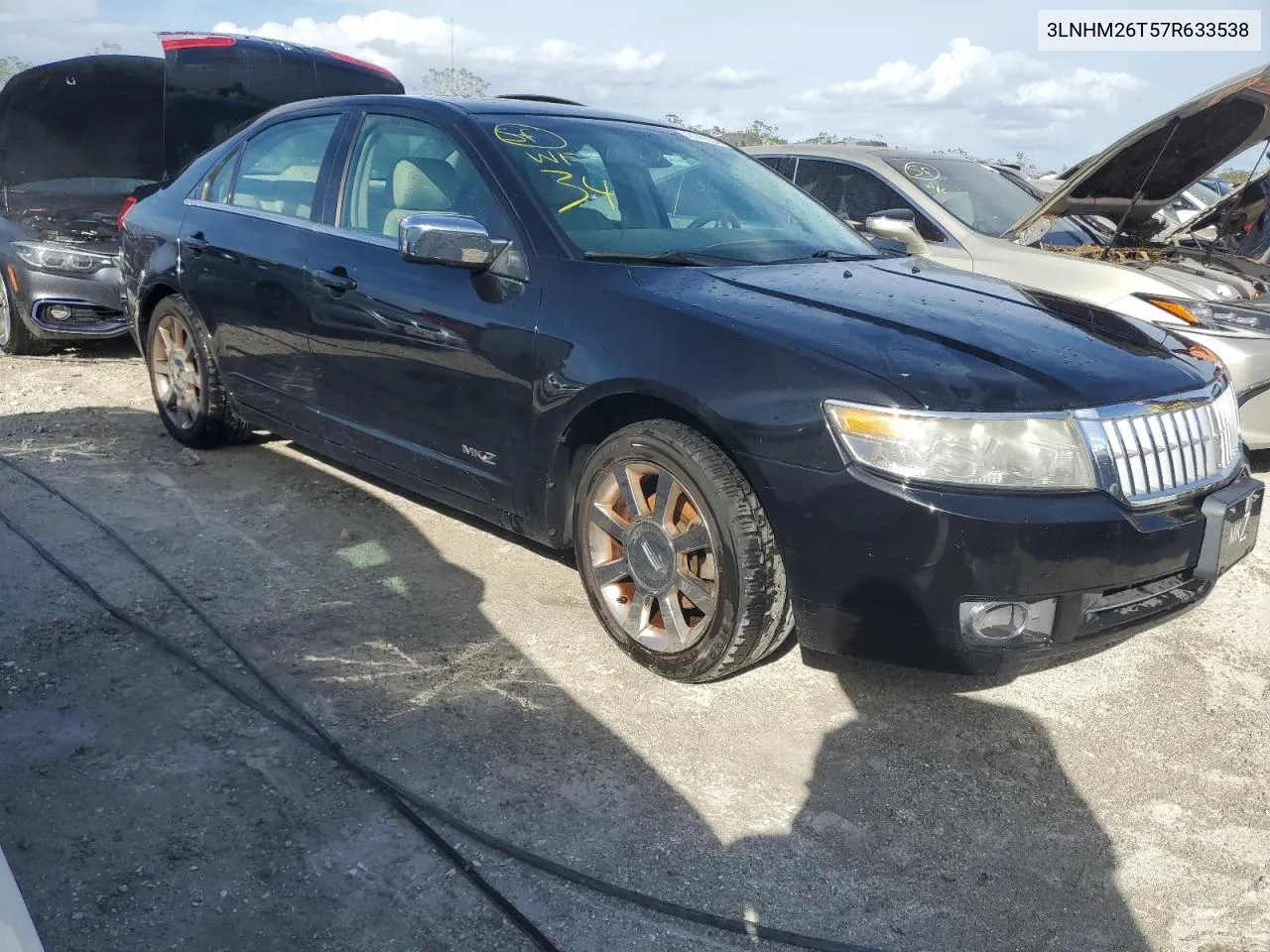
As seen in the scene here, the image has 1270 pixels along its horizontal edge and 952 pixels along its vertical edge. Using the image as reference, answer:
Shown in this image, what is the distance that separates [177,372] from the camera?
5.43m

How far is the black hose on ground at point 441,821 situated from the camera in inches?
90.9

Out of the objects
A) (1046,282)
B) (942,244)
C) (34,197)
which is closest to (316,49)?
(34,197)

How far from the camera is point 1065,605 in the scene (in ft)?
9.27

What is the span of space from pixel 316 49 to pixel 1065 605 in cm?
722

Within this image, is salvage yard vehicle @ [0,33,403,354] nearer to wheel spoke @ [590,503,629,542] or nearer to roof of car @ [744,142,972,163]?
roof of car @ [744,142,972,163]

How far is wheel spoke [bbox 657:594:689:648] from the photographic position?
328cm

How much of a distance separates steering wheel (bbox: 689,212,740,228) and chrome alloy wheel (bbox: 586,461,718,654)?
1.10 m

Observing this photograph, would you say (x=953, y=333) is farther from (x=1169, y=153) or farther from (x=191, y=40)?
(x=191, y=40)

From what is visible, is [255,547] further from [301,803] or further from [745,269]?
[745,269]

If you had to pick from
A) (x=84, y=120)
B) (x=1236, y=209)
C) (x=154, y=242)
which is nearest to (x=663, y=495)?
(x=154, y=242)

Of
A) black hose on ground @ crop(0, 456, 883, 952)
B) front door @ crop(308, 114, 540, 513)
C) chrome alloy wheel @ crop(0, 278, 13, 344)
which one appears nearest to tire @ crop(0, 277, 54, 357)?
chrome alloy wheel @ crop(0, 278, 13, 344)

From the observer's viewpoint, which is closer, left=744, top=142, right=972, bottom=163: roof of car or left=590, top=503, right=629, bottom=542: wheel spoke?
left=590, top=503, right=629, bottom=542: wheel spoke

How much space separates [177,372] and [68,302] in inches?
98.3

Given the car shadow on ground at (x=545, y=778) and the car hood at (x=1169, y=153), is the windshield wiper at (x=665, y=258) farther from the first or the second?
the car hood at (x=1169, y=153)
